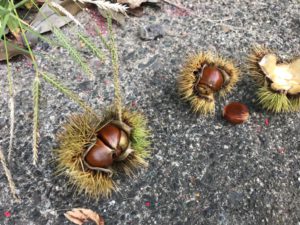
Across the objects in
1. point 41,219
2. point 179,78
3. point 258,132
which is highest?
point 179,78

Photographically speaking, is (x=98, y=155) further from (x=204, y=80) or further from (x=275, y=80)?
(x=275, y=80)

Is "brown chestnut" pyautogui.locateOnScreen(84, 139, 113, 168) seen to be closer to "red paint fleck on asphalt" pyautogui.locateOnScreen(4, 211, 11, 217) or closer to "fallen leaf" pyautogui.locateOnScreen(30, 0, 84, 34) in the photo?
"red paint fleck on asphalt" pyautogui.locateOnScreen(4, 211, 11, 217)

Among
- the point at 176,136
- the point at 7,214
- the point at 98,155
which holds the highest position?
the point at 98,155

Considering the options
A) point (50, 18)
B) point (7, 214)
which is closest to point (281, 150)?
point (7, 214)

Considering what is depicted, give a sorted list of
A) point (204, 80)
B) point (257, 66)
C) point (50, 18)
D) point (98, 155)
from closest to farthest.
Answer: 1. point (98, 155)
2. point (204, 80)
3. point (257, 66)
4. point (50, 18)

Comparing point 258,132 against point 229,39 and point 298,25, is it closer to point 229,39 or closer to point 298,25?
point 229,39

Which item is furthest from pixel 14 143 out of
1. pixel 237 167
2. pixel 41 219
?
pixel 237 167

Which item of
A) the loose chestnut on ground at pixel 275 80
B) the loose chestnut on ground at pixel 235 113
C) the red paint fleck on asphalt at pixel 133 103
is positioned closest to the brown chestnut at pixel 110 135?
the red paint fleck on asphalt at pixel 133 103
